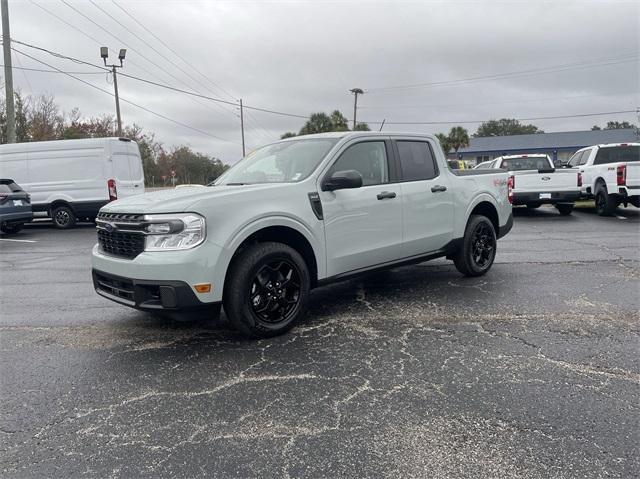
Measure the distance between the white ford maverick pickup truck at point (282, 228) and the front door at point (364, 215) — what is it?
11mm

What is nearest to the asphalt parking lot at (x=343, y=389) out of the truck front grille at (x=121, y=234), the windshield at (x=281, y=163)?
the truck front grille at (x=121, y=234)

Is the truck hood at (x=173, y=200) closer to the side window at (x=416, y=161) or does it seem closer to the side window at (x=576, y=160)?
the side window at (x=416, y=161)

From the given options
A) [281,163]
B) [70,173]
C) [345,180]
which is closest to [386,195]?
[345,180]

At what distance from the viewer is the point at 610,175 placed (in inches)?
499

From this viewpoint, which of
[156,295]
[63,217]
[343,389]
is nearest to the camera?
[343,389]

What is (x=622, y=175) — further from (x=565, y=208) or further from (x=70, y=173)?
(x=70, y=173)

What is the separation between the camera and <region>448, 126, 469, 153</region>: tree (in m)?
55.3

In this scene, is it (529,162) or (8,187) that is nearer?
(8,187)

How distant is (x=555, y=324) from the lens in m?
4.42

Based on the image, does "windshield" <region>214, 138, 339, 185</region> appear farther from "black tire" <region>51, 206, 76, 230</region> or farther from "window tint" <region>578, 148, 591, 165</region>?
"window tint" <region>578, 148, 591, 165</region>

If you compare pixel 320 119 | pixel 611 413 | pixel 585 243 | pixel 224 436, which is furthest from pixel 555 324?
pixel 320 119

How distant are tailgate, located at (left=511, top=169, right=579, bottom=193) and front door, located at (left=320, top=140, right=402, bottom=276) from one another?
30.3 ft

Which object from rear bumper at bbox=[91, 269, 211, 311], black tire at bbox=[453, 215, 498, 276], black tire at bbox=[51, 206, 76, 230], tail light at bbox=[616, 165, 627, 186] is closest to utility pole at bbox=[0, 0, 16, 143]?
black tire at bbox=[51, 206, 76, 230]

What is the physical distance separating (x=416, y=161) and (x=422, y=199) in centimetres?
49
